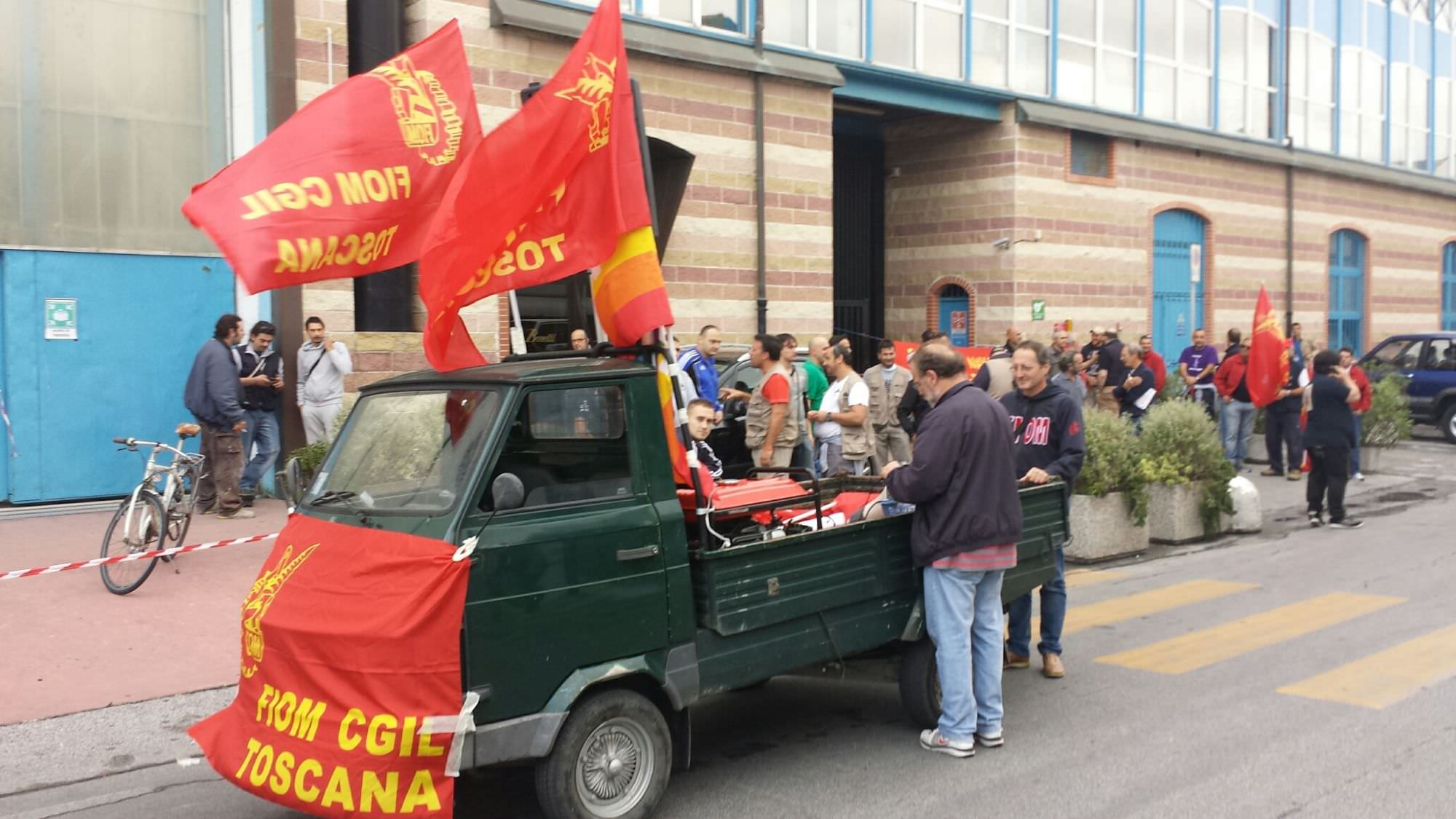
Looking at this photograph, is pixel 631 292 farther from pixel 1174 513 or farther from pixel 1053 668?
pixel 1174 513

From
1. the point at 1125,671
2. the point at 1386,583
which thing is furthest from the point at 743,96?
the point at 1125,671

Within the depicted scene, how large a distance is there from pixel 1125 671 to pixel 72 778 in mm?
5581

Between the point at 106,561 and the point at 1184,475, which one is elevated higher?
the point at 1184,475

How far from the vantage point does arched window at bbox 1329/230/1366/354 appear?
27.5 meters

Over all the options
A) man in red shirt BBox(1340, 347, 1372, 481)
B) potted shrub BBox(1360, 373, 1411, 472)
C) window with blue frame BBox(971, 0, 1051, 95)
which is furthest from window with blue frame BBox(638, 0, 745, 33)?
potted shrub BBox(1360, 373, 1411, 472)

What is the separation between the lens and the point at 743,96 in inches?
640

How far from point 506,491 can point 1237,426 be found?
14.9 metres

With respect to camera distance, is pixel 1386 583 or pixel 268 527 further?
pixel 268 527

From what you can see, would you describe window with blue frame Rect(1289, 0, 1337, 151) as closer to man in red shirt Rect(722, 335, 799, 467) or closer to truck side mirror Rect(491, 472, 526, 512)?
man in red shirt Rect(722, 335, 799, 467)

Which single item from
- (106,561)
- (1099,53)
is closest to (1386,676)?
(106,561)

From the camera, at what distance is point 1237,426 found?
1739 centimetres

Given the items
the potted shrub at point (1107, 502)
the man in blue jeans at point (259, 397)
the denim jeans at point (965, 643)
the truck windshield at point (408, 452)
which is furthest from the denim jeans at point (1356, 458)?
the truck windshield at point (408, 452)

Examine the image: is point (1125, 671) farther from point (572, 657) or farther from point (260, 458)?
point (260, 458)

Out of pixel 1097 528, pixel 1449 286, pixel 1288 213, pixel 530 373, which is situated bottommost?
pixel 1097 528
